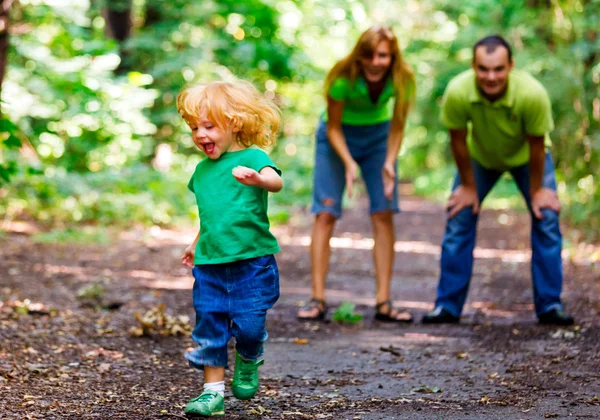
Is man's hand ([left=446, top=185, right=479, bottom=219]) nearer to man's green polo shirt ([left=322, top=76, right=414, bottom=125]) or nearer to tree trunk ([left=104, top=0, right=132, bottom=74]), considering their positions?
man's green polo shirt ([left=322, top=76, right=414, bottom=125])

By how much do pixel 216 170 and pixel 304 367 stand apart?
4.32 ft

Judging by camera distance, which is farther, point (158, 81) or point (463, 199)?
point (158, 81)

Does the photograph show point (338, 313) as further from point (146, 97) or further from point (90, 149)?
point (90, 149)

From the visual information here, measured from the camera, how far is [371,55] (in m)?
5.11

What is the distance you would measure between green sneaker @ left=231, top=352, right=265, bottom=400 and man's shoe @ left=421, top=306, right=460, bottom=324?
223 centimetres

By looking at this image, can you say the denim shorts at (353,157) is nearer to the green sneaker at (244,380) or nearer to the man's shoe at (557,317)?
the man's shoe at (557,317)

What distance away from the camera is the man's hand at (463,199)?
529 centimetres

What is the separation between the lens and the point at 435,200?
65.5 feet

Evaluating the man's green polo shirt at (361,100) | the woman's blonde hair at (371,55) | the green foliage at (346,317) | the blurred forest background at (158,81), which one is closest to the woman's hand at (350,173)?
the man's green polo shirt at (361,100)

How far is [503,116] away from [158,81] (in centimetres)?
901

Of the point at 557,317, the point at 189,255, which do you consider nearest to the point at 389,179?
Result: the point at 557,317

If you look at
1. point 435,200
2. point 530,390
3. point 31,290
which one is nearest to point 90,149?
point 31,290

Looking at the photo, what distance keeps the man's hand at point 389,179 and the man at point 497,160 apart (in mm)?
403

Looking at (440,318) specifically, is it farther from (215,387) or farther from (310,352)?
(215,387)
